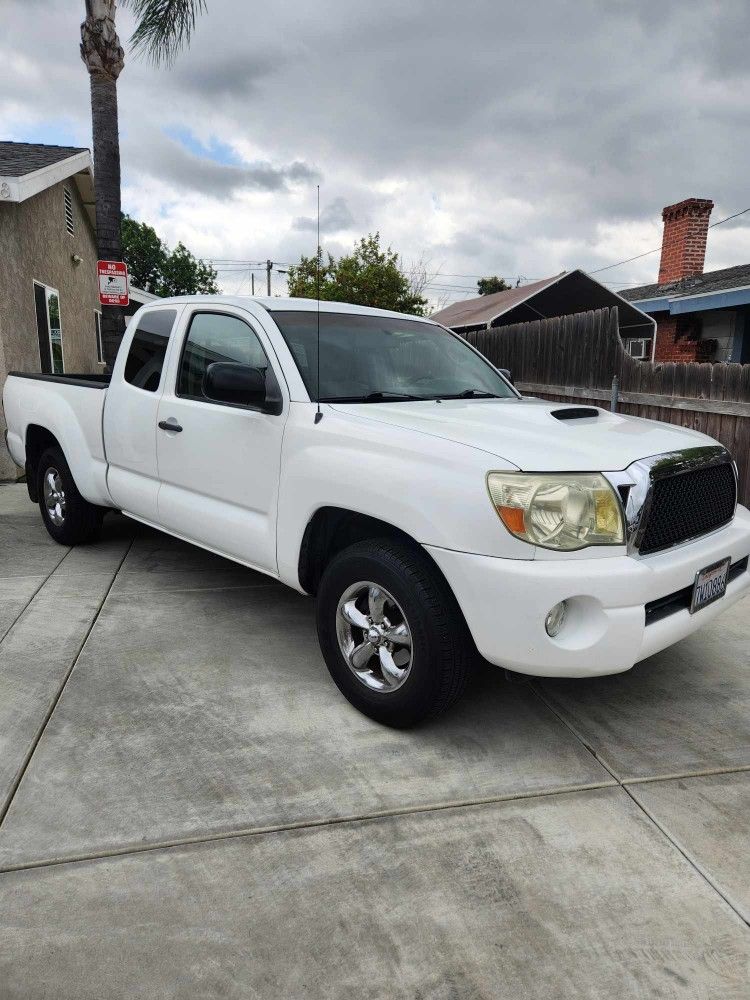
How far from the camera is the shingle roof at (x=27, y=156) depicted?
344 inches

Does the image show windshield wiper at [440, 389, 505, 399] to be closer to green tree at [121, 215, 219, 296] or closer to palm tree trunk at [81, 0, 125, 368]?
palm tree trunk at [81, 0, 125, 368]

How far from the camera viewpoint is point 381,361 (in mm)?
3889

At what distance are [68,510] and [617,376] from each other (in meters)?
5.94

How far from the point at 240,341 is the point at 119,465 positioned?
1478 millimetres

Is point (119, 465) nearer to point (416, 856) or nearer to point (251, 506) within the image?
point (251, 506)

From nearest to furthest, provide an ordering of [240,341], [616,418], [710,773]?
[710,773], [616,418], [240,341]

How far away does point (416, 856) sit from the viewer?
2352mm

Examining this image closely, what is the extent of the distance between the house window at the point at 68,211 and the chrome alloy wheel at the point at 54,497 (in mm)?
8335

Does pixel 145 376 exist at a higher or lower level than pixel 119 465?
higher

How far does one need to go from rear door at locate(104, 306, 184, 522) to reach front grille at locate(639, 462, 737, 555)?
9.47ft

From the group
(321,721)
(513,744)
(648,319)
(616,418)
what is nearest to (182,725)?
(321,721)

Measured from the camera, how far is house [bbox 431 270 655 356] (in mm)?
16906

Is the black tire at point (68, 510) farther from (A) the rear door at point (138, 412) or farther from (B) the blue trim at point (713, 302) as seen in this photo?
(B) the blue trim at point (713, 302)

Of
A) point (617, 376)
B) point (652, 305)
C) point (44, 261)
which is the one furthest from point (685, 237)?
point (44, 261)
